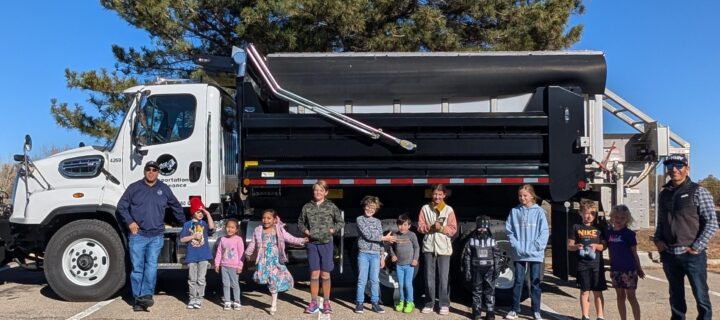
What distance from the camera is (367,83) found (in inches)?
300

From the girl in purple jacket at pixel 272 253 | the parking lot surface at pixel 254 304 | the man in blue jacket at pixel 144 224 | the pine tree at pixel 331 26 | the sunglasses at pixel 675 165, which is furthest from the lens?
the pine tree at pixel 331 26

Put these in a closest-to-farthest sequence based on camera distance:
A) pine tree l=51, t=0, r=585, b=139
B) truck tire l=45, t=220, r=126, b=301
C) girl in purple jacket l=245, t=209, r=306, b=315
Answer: girl in purple jacket l=245, t=209, r=306, b=315
truck tire l=45, t=220, r=126, b=301
pine tree l=51, t=0, r=585, b=139

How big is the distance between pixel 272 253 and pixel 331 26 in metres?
6.50

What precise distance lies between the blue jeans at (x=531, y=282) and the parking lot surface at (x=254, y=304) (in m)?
0.29

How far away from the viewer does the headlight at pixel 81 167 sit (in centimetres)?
774

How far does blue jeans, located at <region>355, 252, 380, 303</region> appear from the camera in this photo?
23.5ft

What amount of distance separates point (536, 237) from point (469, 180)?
100 cm

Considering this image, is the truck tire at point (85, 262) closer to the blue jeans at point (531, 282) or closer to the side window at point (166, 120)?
the side window at point (166, 120)

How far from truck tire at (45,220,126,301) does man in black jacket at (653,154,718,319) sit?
5.93 meters

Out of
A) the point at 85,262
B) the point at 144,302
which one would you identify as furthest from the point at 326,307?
the point at 85,262

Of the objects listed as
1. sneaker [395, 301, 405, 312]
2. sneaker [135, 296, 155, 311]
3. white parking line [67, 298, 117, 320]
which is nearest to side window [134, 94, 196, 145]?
sneaker [135, 296, 155, 311]

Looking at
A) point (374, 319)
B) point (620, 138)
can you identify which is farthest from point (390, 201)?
point (620, 138)

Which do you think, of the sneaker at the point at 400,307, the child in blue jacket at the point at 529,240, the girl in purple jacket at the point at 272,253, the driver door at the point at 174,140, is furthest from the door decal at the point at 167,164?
the child in blue jacket at the point at 529,240

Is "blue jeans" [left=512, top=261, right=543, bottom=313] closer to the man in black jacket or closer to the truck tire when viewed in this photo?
the man in black jacket
